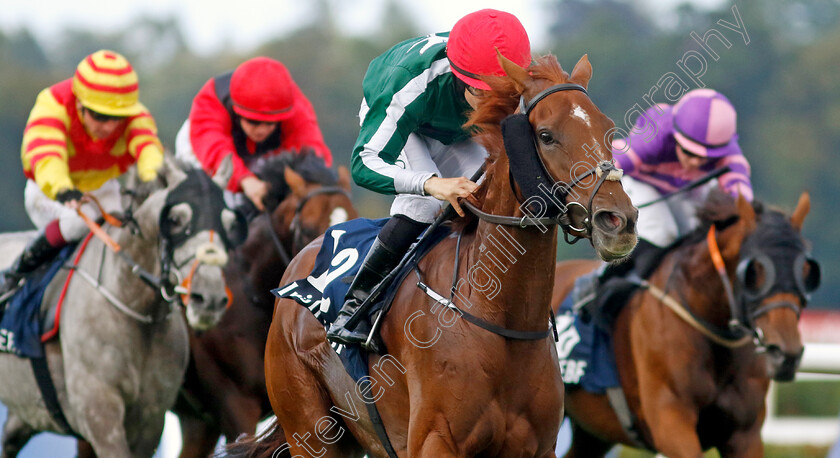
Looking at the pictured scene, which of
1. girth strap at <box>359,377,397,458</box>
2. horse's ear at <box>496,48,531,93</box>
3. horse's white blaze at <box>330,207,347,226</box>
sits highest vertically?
horse's ear at <box>496,48,531,93</box>

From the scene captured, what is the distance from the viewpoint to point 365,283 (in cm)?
407

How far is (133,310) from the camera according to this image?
5633 millimetres

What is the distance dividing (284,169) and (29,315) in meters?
1.66

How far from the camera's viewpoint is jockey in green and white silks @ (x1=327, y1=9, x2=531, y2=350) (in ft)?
12.3

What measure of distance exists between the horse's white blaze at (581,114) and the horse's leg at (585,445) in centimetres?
410

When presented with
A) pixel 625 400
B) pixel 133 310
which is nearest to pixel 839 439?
pixel 625 400

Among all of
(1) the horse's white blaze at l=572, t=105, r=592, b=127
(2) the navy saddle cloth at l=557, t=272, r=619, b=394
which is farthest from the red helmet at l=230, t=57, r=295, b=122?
(1) the horse's white blaze at l=572, t=105, r=592, b=127

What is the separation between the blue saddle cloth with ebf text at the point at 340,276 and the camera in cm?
402

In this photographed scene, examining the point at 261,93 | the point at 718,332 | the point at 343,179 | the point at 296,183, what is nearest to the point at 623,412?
the point at 718,332

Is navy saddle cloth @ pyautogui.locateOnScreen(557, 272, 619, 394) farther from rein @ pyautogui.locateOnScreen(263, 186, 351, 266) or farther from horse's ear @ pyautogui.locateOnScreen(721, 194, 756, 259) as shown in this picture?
rein @ pyautogui.locateOnScreen(263, 186, 351, 266)

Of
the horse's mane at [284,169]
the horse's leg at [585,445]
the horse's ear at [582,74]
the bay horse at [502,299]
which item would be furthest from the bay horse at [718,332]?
the horse's ear at [582,74]

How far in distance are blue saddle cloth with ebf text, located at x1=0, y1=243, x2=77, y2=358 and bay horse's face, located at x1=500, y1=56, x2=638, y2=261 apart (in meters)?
3.49

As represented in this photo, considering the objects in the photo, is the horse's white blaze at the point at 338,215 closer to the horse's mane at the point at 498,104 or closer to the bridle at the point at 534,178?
the horse's mane at the point at 498,104

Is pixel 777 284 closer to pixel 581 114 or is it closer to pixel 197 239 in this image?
pixel 581 114
